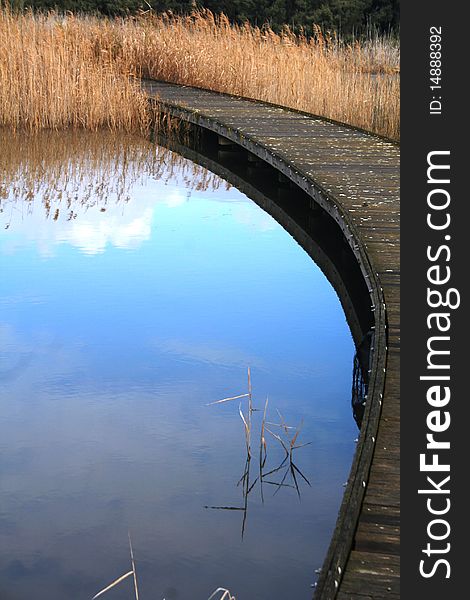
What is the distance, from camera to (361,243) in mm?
5035

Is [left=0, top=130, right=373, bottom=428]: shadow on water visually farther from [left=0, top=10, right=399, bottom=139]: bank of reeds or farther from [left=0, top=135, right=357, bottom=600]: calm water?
[left=0, top=10, right=399, bottom=139]: bank of reeds

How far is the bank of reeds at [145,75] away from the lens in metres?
10.0

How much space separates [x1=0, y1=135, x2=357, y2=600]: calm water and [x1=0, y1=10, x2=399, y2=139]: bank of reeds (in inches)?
68.7

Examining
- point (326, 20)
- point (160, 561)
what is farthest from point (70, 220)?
point (326, 20)

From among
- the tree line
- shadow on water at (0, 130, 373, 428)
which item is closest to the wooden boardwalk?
shadow on water at (0, 130, 373, 428)

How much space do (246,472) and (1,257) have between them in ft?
12.4

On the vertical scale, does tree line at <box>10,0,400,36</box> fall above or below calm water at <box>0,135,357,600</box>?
above

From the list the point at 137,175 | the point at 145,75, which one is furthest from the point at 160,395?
the point at 145,75

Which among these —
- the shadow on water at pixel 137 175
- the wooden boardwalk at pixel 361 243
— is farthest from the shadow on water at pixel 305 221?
the wooden boardwalk at pixel 361 243

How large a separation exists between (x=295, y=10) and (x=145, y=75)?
11015 millimetres

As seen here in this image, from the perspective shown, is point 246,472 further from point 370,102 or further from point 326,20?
point 326,20

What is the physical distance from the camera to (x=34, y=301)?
6.00 metres

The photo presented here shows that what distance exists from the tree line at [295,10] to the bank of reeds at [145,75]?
898 centimetres

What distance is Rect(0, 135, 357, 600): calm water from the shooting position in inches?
124
